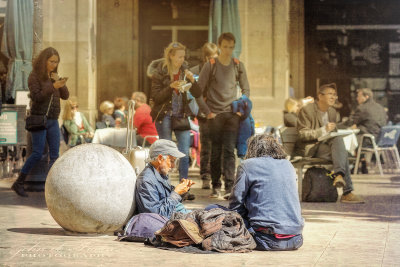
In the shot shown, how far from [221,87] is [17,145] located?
15.0ft

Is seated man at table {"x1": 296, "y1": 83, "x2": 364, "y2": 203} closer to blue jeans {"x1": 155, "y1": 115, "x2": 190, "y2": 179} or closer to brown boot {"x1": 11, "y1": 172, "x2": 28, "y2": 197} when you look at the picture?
blue jeans {"x1": 155, "y1": 115, "x2": 190, "y2": 179}

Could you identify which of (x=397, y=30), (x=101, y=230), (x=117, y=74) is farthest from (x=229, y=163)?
(x=397, y=30)

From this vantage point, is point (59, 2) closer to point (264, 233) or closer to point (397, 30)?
point (397, 30)

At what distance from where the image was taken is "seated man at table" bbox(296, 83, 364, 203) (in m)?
12.2

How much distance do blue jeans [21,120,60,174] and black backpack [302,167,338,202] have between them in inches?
135

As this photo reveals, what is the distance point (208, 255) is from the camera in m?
7.85

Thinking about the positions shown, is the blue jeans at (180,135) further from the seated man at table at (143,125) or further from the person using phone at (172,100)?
the seated man at table at (143,125)

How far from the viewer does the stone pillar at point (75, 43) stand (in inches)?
725

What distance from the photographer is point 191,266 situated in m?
7.25

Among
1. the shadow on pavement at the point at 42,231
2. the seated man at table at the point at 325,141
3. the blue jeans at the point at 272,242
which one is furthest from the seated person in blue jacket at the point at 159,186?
the seated man at table at the point at 325,141

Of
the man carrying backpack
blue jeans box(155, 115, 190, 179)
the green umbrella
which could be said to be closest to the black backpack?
the man carrying backpack

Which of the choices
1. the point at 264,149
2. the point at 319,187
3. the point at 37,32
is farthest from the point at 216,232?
the point at 37,32

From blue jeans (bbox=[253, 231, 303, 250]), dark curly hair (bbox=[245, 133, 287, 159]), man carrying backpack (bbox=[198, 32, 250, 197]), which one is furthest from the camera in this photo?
man carrying backpack (bbox=[198, 32, 250, 197])

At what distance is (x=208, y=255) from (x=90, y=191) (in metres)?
1.38
